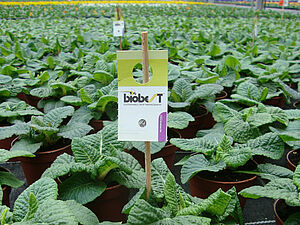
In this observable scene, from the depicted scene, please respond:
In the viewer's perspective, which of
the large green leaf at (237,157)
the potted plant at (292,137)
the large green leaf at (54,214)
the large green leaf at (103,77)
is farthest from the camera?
the large green leaf at (103,77)

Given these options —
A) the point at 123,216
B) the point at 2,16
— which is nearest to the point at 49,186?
the point at 123,216

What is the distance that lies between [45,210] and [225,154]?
0.86 metres

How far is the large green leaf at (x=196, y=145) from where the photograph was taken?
144cm

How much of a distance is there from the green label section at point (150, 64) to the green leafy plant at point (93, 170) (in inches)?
16.1

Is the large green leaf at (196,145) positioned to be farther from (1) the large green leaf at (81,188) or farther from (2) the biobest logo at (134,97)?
(2) the biobest logo at (134,97)

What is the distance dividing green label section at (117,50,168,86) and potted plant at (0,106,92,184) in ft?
2.89

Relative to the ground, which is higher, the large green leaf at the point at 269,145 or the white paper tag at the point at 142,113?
the white paper tag at the point at 142,113

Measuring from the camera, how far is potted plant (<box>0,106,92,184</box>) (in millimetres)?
1689

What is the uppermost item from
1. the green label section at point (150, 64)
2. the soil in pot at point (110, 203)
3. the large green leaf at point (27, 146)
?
the green label section at point (150, 64)

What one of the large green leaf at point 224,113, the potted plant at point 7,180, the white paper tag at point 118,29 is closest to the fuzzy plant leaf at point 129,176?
the potted plant at point 7,180

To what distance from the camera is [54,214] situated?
92cm

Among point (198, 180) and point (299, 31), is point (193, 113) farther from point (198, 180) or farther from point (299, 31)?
point (299, 31)

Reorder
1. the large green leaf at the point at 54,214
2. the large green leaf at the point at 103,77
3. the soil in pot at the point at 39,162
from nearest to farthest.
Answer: the large green leaf at the point at 54,214 < the soil in pot at the point at 39,162 < the large green leaf at the point at 103,77

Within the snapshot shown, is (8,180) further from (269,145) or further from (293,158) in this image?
(293,158)
